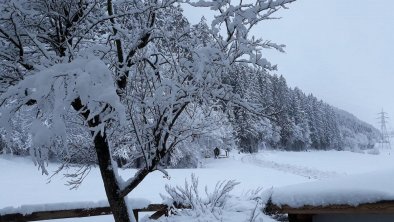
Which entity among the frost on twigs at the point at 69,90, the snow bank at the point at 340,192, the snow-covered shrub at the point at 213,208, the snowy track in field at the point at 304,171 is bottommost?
the snowy track in field at the point at 304,171

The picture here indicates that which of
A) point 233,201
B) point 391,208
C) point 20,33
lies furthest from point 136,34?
point 233,201

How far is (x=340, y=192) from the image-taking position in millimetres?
3338

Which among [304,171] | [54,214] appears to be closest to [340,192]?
[54,214]

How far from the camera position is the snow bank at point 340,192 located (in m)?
3.12

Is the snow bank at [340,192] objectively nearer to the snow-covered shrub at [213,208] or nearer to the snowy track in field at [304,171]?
the snow-covered shrub at [213,208]

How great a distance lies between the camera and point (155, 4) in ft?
12.8

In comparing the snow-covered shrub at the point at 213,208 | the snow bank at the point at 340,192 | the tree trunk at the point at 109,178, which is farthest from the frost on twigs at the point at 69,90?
the snow-covered shrub at the point at 213,208

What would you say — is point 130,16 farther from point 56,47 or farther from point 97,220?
point 97,220

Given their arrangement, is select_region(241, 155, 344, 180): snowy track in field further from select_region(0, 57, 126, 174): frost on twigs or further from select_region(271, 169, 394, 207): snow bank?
select_region(0, 57, 126, 174): frost on twigs

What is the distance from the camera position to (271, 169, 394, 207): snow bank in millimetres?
3115

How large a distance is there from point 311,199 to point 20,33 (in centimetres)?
345

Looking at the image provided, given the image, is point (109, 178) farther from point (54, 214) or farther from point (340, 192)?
point (340, 192)

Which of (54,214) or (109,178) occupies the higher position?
(109,178)

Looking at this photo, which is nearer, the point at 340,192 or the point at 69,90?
the point at 69,90
